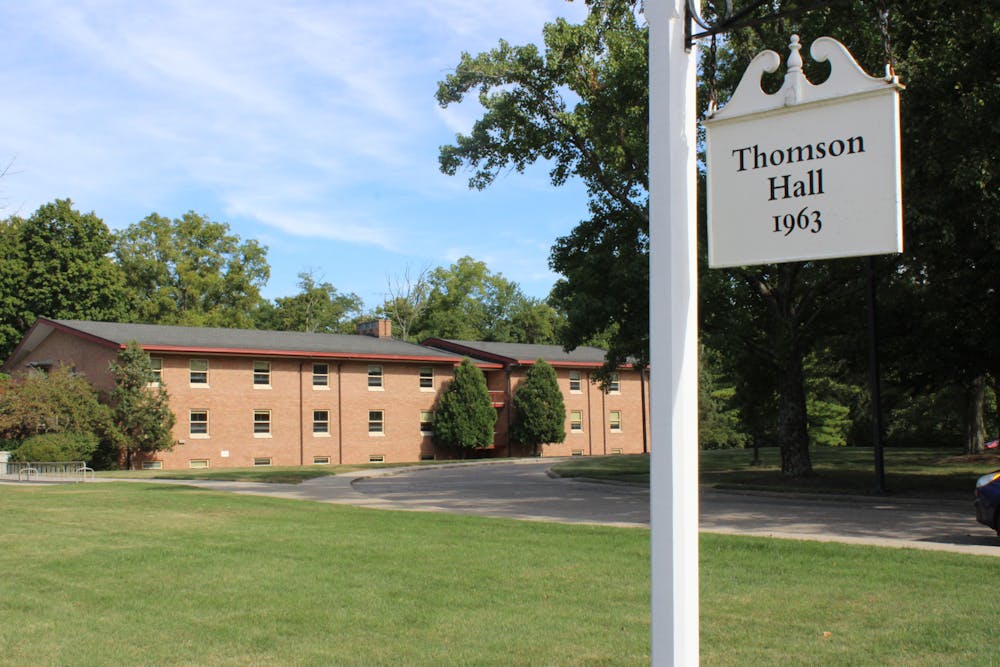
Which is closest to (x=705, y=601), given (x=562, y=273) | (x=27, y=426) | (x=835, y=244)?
(x=835, y=244)

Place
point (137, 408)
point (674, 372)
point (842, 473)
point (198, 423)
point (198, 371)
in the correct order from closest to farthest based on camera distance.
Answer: point (674, 372), point (842, 473), point (137, 408), point (198, 423), point (198, 371)

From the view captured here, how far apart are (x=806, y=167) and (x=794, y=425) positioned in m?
24.1

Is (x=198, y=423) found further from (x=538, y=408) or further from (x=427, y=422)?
(x=538, y=408)

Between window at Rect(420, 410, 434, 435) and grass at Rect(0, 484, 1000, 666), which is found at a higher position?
window at Rect(420, 410, 434, 435)

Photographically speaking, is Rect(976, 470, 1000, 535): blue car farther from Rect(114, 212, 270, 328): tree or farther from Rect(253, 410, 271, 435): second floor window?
Rect(114, 212, 270, 328): tree

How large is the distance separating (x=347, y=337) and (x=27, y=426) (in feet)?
61.4

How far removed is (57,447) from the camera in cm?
3694

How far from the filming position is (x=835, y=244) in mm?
3385

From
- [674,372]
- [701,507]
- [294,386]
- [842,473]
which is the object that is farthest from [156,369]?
[674,372]

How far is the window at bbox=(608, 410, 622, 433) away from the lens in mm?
58656

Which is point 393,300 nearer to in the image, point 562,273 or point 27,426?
point 27,426

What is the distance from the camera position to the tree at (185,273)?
69625 millimetres

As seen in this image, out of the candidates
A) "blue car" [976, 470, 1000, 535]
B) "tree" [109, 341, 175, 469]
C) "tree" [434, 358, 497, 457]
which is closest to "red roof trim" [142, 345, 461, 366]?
"tree" [109, 341, 175, 469]

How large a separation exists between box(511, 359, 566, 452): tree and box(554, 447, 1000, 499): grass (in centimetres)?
1314
